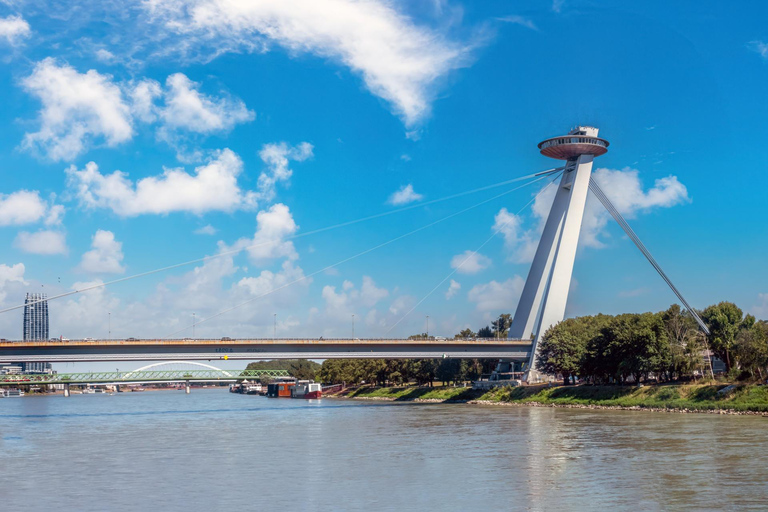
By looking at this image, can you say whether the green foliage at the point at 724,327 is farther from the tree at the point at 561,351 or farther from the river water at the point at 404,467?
the tree at the point at 561,351

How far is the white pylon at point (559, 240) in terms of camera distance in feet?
291

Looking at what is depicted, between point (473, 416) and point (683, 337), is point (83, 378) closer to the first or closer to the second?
point (473, 416)

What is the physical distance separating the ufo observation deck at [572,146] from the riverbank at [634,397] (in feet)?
97.2

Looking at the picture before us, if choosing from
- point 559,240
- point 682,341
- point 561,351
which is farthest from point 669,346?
point 559,240

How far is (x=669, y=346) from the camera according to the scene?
64.3 meters

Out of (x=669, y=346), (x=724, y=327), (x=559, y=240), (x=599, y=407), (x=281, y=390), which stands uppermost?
(x=559, y=240)

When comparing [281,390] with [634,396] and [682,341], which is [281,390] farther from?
[682,341]

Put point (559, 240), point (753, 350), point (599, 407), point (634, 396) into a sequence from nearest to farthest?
point (753, 350), point (634, 396), point (599, 407), point (559, 240)

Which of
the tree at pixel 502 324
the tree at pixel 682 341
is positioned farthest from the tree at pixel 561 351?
the tree at pixel 502 324

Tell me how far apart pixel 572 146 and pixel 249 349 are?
4581 centimetres

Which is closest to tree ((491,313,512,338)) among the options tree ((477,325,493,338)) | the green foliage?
tree ((477,325,493,338))

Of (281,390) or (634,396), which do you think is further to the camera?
(281,390)

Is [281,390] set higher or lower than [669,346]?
lower

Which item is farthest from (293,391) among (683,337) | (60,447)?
(60,447)
